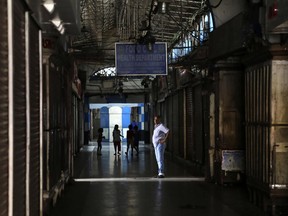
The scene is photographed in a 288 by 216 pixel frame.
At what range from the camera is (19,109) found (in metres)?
4.06

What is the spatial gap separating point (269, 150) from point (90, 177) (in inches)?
283

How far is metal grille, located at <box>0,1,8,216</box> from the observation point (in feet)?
11.1

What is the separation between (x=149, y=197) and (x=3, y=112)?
7.59m

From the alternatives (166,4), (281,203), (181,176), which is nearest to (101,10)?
(166,4)

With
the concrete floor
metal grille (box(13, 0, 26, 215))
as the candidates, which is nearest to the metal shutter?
the concrete floor

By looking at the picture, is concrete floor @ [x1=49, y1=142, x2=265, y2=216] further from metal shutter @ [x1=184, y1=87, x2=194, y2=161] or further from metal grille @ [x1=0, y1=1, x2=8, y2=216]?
metal grille @ [x1=0, y1=1, x2=8, y2=216]

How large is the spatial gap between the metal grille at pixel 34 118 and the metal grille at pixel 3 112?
46.5 inches

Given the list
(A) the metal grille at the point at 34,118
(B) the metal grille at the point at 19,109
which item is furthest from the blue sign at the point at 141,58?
(B) the metal grille at the point at 19,109

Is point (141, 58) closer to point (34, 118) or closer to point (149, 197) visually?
point (149, 197)

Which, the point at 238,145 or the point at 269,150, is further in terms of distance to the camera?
the point at 238,145

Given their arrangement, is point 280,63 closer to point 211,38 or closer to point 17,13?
point 211,38

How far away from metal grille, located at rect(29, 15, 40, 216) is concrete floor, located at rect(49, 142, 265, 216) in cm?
380

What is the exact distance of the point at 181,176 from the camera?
47.7ft

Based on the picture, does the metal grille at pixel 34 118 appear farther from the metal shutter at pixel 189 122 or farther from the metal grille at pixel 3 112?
the metal shutter at pixel 189 122
